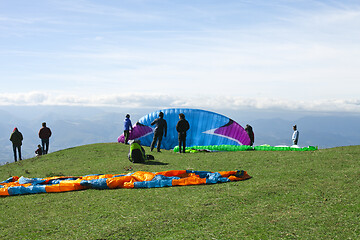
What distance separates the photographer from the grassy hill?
7.10 m

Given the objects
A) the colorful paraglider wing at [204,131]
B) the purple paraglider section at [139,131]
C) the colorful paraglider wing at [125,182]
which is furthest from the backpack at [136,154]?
the purple paraglider section at [139,131]

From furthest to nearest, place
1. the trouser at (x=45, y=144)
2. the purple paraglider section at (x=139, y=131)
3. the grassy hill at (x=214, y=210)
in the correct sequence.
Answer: the purple paraglider section at (x=139, y=131) → the trouser at (x=45, y=144) → the grassy hill at (x=214, y=210)

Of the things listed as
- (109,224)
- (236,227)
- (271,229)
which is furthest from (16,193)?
(271,229)

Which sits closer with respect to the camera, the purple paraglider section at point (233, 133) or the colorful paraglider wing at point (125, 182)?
the colorful paraglider wing at point (125, 182)

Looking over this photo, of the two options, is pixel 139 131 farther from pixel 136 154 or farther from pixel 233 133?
pixel 136 154

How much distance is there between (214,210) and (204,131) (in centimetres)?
1889

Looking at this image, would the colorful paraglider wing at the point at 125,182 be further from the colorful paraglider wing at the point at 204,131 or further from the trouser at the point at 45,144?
the colorful paraglider wing at the point at 204,131

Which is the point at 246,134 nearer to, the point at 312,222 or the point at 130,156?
the point at 130,156

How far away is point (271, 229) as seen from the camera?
23.2ft

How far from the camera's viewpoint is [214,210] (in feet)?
27.8

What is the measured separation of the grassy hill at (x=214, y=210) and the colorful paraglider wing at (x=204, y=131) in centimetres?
1252

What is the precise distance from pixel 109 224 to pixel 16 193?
18.6 feet

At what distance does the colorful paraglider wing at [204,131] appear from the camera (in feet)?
87.3

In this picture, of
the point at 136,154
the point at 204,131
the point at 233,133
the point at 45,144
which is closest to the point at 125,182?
the point at 136,154
